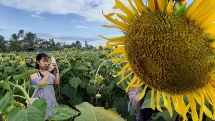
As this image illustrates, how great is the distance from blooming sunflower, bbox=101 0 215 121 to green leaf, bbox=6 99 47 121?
0.70 m

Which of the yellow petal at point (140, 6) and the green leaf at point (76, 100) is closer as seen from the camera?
the yellow petal at point (140, 6)

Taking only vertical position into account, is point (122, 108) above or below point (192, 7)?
below

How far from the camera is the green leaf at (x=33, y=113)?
1341mm

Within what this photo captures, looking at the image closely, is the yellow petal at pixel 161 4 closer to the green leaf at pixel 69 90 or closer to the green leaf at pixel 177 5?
the green leaf at pixel 177 5

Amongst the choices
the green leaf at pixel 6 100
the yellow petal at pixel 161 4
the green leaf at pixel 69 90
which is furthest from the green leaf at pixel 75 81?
the yellow petal at pixel 161 4

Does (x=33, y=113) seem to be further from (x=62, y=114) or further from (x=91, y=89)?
(x=91, y=89)

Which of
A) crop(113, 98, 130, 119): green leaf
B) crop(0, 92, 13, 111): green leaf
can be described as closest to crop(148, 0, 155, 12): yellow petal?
crop(0, 92, 13, 111): green leaf

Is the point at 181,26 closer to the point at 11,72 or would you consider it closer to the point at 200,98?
the point at 200,98

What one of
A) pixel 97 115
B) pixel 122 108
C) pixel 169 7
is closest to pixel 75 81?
pixel 122 108

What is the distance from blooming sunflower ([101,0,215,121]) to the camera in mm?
647

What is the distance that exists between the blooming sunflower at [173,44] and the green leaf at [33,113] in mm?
700

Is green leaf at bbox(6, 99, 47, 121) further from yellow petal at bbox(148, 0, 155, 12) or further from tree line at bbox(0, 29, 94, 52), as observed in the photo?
tree line at bbox(0, 29, 94, 52)

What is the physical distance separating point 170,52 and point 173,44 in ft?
0.06

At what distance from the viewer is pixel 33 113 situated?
1346mm
